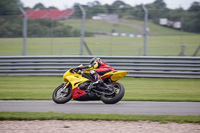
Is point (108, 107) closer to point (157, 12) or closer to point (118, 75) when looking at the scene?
point (118, 75)

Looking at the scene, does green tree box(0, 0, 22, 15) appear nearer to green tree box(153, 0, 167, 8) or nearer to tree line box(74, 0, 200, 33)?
tree line box(74, 0, 200, 33)

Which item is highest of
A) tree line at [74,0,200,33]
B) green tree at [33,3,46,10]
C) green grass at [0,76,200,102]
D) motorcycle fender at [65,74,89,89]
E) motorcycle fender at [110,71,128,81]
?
green tree at [33,3,46,10]

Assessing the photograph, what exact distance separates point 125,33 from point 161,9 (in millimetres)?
1848

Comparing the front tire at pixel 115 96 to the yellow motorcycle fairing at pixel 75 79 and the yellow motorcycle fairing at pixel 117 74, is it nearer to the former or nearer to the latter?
the yellow motorcycle fairing at pixel 117 74

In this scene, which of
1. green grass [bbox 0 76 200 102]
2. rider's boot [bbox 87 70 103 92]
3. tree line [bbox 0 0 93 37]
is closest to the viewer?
rider's boot [bbox 87 70 103 92]

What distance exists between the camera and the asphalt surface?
6.90m

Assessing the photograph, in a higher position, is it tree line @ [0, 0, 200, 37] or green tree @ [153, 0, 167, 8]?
green tree @ [153, 0, 167, 8]

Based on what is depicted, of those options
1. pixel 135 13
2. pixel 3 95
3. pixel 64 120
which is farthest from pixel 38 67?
pixel 64 120

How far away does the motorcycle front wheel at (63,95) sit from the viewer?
796 cm

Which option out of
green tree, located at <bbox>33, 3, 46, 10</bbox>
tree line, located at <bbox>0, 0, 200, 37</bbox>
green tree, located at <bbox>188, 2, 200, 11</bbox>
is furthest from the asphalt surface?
green tree, located at <bbox>33, 3, 46, 10</bbox>

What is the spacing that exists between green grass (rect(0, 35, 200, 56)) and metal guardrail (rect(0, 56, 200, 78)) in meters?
0.53

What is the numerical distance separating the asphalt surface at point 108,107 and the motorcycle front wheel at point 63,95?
13 cm

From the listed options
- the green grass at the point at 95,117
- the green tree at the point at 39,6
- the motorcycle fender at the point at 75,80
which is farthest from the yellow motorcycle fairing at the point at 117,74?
the green tree at the point at 39,6

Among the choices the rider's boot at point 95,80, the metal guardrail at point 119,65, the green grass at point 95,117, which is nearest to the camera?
the green grass at point 95,117
